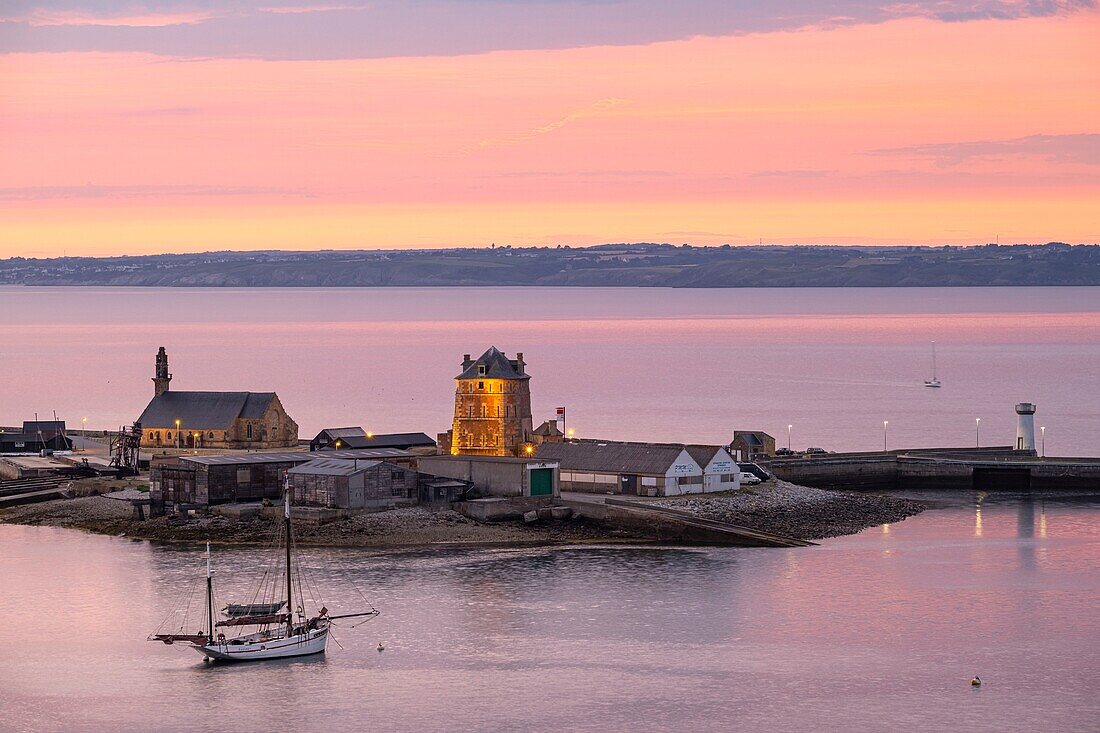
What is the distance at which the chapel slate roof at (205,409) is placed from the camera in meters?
97.4

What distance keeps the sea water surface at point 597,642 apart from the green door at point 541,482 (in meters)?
7.28

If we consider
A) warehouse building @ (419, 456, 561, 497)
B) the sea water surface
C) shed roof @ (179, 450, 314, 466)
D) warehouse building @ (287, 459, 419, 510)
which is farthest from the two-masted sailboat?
warehouse building @ (419, 456, 561, 497)

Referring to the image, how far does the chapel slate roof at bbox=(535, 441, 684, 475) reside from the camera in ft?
264

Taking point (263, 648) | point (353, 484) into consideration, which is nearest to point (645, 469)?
point (353, 484)

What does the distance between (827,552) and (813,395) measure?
3962 inches

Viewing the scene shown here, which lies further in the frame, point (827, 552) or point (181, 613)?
point (827, 552)

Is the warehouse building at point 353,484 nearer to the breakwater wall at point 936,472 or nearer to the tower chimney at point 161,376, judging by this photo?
the breakwater wall at point 936,472

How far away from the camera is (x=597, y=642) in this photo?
5534cm

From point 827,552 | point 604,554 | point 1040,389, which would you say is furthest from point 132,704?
point 1040,389

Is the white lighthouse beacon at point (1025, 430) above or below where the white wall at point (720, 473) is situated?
above

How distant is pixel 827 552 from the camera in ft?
236

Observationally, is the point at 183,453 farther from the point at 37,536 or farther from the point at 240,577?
the point at 240,577

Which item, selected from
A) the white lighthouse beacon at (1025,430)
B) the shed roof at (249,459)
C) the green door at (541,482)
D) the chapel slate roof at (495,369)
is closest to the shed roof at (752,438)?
the chapel slate roof at (495,369)

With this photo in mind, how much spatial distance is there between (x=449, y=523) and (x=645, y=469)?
1028cm
